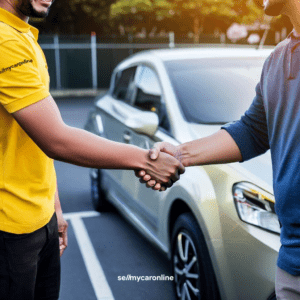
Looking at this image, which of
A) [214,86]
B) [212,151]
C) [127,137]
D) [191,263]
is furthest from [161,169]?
[127,137]

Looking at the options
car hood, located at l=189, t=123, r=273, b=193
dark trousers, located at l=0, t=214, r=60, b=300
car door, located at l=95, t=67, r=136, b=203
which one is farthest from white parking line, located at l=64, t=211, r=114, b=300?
dark trousers, located at l=0, t=214, r=60, b=300

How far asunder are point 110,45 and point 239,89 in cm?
1984

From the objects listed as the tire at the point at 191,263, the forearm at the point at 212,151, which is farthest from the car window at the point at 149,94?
the forearm at the point at 212,151

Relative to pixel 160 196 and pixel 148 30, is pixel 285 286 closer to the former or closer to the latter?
pixel 160 196

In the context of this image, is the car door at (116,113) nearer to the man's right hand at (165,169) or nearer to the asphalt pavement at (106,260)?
the asphalt pavement at (106,260)

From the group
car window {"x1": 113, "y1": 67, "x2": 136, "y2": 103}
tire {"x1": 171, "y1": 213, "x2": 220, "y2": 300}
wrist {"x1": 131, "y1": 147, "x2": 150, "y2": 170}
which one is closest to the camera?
wrist {"x1": 131, "y1": 147, "x2": 150, "y2": 170}

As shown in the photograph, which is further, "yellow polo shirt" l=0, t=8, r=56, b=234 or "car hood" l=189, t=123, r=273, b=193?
"car hood" l=189, t=123, r=273, b=193

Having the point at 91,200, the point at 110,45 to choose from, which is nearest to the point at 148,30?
the point at 110,45

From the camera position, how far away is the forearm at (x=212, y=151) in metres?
2.11

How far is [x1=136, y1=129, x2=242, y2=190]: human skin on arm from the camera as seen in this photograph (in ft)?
6.96

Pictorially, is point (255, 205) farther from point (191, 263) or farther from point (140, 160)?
point (140, 160)

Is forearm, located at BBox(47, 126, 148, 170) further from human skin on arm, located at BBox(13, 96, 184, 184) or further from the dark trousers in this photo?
the dark trousers

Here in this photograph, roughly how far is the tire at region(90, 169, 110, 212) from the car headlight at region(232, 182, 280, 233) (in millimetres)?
2786

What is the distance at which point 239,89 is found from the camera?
382 centimetres
